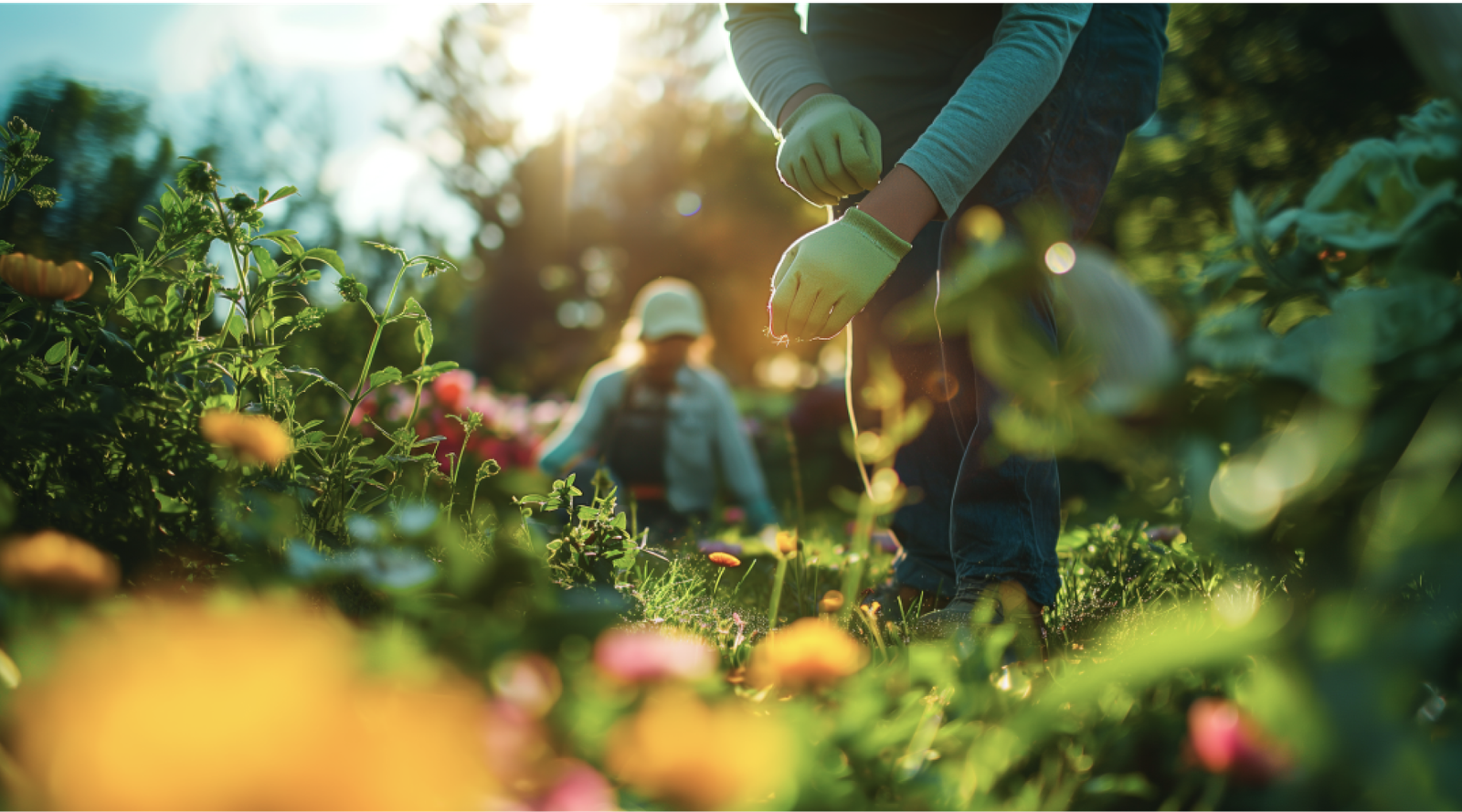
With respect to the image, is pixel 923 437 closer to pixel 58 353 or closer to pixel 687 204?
pixel 58 353

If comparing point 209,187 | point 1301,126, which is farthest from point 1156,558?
point 1301,126

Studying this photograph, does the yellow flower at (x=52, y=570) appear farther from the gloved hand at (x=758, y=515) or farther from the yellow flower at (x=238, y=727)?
the gloved hand at (x=758, y=515)

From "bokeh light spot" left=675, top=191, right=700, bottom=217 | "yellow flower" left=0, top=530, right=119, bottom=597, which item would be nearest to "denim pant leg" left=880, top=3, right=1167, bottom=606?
"yellow flower" left=0, top=530, right=119, bottom=597

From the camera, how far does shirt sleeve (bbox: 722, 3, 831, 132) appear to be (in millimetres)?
1279

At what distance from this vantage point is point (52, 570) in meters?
0.41

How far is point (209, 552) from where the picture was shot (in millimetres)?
695

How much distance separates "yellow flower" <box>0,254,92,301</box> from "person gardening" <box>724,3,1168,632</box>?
2.27 feet

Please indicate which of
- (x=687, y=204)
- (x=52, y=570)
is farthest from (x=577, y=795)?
(x=687, y=204)

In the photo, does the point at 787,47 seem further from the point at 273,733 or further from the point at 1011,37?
the point at 273,733

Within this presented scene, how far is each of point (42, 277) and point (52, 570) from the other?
38 cm

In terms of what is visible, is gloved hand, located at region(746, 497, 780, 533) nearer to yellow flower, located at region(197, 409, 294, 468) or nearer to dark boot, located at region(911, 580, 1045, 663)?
dark boot, located at region(911, 580, 1045, 663)

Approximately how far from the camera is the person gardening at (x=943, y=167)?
3.22ft

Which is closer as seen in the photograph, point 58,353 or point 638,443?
point 58,353

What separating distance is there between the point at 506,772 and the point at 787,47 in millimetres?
1258
